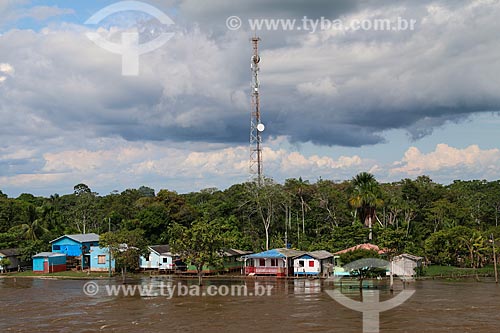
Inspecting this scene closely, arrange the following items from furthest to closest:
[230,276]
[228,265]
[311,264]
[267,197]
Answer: [267,197]
[228,265]
[230,276]
[311,264]

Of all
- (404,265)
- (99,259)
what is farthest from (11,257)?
(404,265)

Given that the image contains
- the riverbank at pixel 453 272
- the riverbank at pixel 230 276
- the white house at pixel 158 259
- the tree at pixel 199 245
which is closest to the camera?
the tree at pixel 199 245

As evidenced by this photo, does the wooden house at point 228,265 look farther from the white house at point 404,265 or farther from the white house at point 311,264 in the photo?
the white house at point 404,265

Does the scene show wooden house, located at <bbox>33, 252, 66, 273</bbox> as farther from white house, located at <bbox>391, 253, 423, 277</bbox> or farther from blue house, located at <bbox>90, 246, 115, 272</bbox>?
white house, located at <bbox>391, 253, 423, 277</bbox>

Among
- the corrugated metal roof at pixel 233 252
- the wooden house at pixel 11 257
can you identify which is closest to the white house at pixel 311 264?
the corrugated metal roof at pixel 233 252

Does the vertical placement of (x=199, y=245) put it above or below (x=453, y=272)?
above

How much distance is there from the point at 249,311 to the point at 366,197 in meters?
28.5

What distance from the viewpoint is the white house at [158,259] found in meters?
59.3

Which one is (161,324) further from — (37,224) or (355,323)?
(37,224)

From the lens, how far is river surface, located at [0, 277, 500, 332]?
30172mm

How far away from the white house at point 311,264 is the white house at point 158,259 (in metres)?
13.2

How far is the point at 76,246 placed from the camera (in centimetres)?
6462

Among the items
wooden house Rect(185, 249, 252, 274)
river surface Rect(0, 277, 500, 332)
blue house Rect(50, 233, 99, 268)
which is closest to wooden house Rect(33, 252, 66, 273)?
blue house Rect(50, 233, 99, 268)

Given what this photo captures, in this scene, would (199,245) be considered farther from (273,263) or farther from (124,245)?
(124,245)
